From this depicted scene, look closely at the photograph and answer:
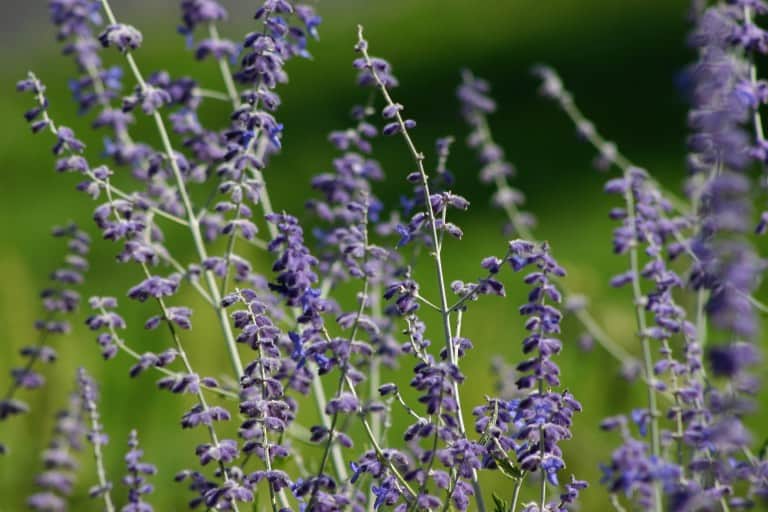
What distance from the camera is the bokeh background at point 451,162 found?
237 inches

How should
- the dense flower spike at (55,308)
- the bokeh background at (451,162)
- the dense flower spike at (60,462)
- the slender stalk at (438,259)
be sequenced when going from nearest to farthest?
the slender stalk at (438,259) → the dense flower spike at (60,462) → the dense flower spike at (55,308) → the bokeh background at (451,162)

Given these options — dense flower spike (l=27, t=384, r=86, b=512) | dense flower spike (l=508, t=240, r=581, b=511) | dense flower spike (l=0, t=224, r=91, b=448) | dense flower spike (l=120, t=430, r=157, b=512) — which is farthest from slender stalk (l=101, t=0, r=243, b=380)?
dense flower spike (l=508, t=240, r=581, b=511)

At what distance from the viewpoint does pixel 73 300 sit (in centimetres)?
410

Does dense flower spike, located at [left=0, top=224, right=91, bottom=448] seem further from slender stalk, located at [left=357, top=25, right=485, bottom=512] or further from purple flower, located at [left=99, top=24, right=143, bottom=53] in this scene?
slender stalk, located at [left=357, top=25, right=485, bottom=512]

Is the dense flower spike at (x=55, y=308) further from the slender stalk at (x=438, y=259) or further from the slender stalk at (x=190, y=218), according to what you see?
the slender stalk at (x=438, y=259)

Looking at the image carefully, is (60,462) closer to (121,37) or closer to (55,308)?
(55,308)

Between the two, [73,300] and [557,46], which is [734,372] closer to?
[73,300]

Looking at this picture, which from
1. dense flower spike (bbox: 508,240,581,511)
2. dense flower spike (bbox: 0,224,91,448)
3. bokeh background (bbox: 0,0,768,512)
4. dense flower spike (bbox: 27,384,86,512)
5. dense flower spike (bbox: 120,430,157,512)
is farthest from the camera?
bokeh background (bbox: 0,0,768,512)

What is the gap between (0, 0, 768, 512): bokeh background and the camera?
603cm

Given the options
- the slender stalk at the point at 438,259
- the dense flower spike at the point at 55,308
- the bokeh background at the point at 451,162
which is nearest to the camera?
the slender stalk at the point at 438,259

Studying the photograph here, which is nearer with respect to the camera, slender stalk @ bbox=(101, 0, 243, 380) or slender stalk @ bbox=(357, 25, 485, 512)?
slender stalk @ bbox=(357, 25, 485, 512)

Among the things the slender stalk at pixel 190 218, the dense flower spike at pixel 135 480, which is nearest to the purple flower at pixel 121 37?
the slender stalk at pixel 190 218

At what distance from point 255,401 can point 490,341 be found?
4.25 m

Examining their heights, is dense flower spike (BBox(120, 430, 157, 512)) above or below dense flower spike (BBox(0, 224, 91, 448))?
below
